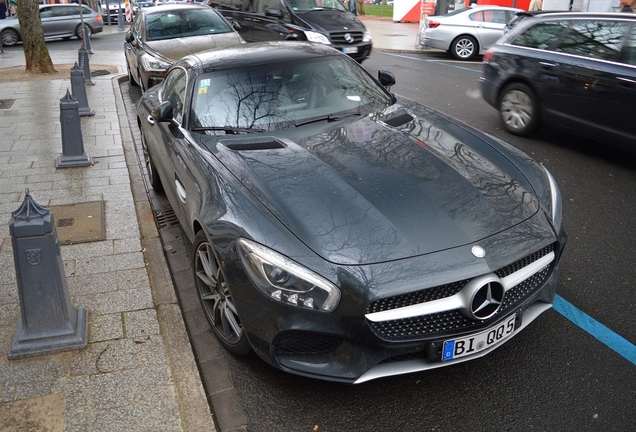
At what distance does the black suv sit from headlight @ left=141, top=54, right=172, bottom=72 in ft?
13.0

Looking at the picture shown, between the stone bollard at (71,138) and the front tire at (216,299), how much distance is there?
157 inches

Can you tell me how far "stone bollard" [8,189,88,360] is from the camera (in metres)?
3.29

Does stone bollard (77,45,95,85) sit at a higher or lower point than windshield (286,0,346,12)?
lower

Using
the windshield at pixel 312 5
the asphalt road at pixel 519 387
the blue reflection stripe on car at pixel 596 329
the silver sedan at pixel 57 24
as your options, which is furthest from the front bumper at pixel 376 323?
the silver sedan at pixel 57 24

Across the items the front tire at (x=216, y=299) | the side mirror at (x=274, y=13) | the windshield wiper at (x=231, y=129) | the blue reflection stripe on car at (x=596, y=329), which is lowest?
the blue reflection stripe on car at (x=596, y=329)

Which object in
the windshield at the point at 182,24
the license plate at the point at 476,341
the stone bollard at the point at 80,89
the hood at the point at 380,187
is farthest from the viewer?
the windshield at the point at 182,24

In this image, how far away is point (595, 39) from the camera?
7012mm

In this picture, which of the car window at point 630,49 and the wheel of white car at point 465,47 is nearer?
the car window at point 630,49

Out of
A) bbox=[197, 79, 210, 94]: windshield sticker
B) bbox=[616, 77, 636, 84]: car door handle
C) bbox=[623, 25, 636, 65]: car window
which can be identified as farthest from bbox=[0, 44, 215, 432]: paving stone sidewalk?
bbox=[623, 25, 636, 65]: car window

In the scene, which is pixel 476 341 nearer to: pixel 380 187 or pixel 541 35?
pixel 380 187

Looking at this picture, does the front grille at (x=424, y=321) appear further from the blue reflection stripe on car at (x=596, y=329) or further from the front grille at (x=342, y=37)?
the front grille at (x=342, y=37)

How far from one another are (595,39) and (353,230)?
531 cm

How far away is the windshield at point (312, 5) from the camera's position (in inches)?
543

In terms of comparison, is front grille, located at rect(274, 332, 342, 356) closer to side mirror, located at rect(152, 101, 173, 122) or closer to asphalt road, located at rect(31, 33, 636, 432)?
asphalt road, located at rect(31, 33, 636, 432)
